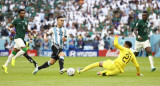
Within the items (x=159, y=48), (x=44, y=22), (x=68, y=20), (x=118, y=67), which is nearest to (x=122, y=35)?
(x=159, y=48)

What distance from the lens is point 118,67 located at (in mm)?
12602

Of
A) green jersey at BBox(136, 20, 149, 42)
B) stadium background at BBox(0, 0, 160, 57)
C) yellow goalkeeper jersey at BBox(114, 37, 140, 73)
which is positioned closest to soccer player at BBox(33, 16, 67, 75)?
yellow goalkeeper jersey at BBox(114, 37, 140, 73)

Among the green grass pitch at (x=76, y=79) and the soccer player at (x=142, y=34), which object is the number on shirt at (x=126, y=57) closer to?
the green grass pitch at (x=76, y=79)

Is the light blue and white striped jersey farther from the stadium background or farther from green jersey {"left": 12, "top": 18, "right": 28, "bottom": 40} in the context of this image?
the stadium background

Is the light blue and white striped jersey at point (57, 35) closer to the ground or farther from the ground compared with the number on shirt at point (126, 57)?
farther from the ground

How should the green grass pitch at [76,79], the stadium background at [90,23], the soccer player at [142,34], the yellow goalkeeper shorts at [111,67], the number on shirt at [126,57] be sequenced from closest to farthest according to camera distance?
1. the green grass pitch at [76,79]
2. the yellow goalkeeper shorts at [111,67]
3. the number on shirt at [126,57]
4. the soccer player at [142,34]
5. the stadium background at [90,23]

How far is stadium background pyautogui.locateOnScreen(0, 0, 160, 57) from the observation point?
33.8m

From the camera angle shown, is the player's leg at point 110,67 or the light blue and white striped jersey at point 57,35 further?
the light blue and white striped jersey at point 57,35

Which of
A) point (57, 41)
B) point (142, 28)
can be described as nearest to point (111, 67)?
point (57, 41)

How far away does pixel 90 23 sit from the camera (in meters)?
35.5

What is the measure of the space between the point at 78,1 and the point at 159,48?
10935 mm

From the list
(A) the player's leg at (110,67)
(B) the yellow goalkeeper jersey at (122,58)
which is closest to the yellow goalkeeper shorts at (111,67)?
(A) the player's leg at (110,67)

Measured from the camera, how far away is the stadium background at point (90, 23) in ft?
111

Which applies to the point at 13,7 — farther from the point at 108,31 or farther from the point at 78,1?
the point at 108,31
